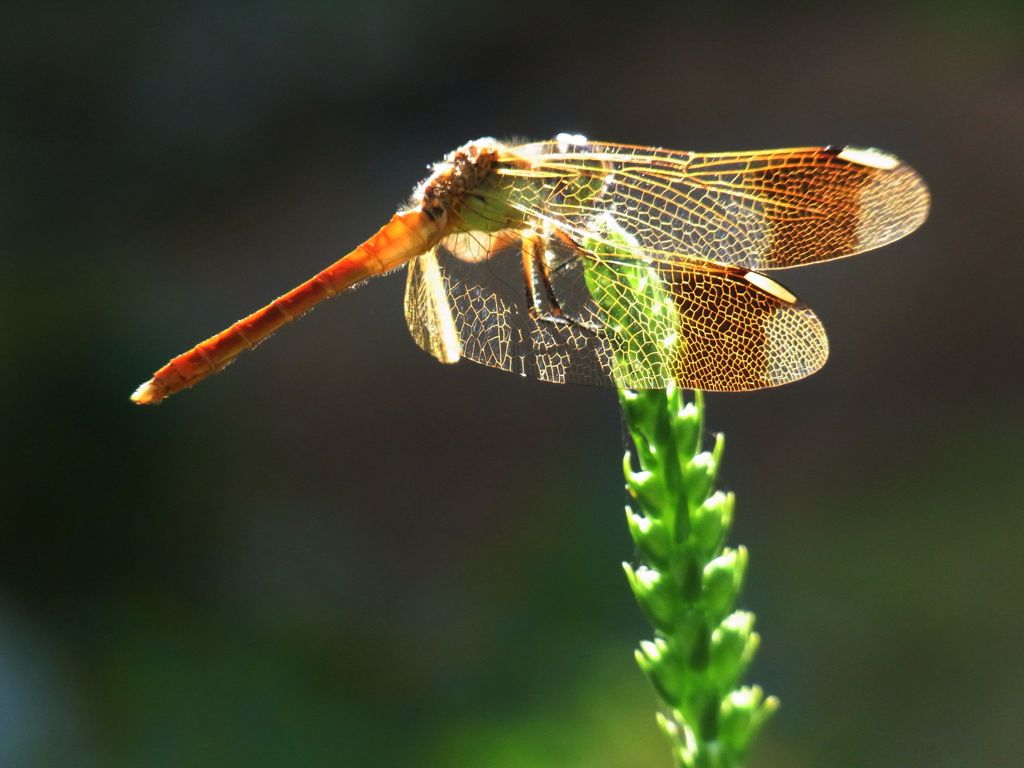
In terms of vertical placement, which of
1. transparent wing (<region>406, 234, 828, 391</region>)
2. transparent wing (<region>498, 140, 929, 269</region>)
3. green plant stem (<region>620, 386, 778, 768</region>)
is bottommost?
green plant stem (<region>620, 386, 778, 768</region>)

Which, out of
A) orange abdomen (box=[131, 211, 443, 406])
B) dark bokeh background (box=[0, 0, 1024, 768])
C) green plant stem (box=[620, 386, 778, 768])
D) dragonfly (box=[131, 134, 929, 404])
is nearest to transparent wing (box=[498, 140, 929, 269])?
dragonfly (box=[131, 134, 929, 404])

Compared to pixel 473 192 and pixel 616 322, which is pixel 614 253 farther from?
pixel 473 192

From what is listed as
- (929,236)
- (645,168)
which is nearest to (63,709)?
(645,168)

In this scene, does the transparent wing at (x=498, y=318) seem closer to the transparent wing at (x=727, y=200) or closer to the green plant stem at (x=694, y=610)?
the transparent wing at (x=727, y=200)

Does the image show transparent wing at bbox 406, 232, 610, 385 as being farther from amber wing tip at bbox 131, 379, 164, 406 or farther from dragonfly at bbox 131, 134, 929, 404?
amber wing tip at bbox 131, 379, 164, 406

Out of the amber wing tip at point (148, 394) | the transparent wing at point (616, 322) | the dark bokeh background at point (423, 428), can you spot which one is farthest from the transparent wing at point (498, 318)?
the dark bokeh background at point (423, 428)

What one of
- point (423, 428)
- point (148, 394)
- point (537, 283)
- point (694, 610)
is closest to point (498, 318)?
point (537, 283)
